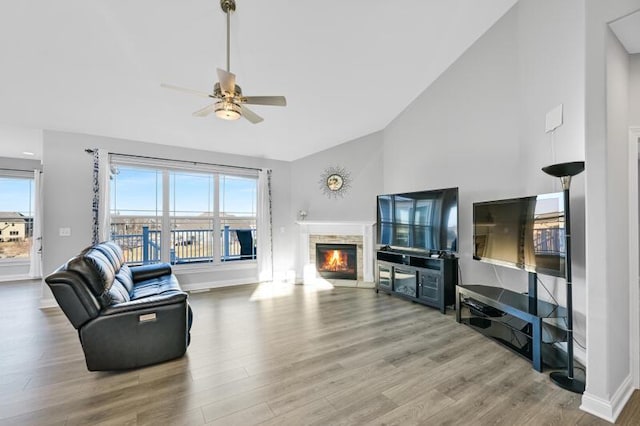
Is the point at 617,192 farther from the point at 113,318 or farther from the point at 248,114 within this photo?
the point at 113,318

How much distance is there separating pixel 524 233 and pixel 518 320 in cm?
90

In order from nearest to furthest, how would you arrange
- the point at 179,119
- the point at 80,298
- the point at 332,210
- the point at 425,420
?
1. the point at 425,420
2. the point at 80,298
3. the point at 179,119
4. the point at 332,210

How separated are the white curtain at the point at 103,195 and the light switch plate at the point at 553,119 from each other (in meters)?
5.85

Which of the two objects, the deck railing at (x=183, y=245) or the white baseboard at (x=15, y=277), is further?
the white baseboard at (x=15, y=277)

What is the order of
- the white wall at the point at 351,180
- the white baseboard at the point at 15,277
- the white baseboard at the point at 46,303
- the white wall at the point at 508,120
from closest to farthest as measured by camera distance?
1. the white wall at the point at 508,120
2. the white baseboard at the point at 46,303
3. the white wall at the point at 351,180
4. the white baseboard at the point at 15,277

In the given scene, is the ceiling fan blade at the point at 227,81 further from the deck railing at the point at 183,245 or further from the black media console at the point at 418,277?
the deck railing at the point at 183,245

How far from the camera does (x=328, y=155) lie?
18.2 feet

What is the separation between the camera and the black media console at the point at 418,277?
359cm

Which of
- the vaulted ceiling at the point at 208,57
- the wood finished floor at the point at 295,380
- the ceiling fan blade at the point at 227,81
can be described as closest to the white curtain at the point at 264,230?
the vaulted ceiling at the point at 208,57

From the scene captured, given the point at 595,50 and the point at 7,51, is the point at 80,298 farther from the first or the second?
the point at 595,50

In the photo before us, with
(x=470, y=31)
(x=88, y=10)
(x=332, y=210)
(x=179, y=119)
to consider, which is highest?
(x=470, y=31)

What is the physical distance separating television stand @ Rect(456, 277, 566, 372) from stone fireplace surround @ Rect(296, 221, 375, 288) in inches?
78.8

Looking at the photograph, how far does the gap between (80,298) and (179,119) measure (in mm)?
2657

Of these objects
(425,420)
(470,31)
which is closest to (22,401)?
(425,420)
